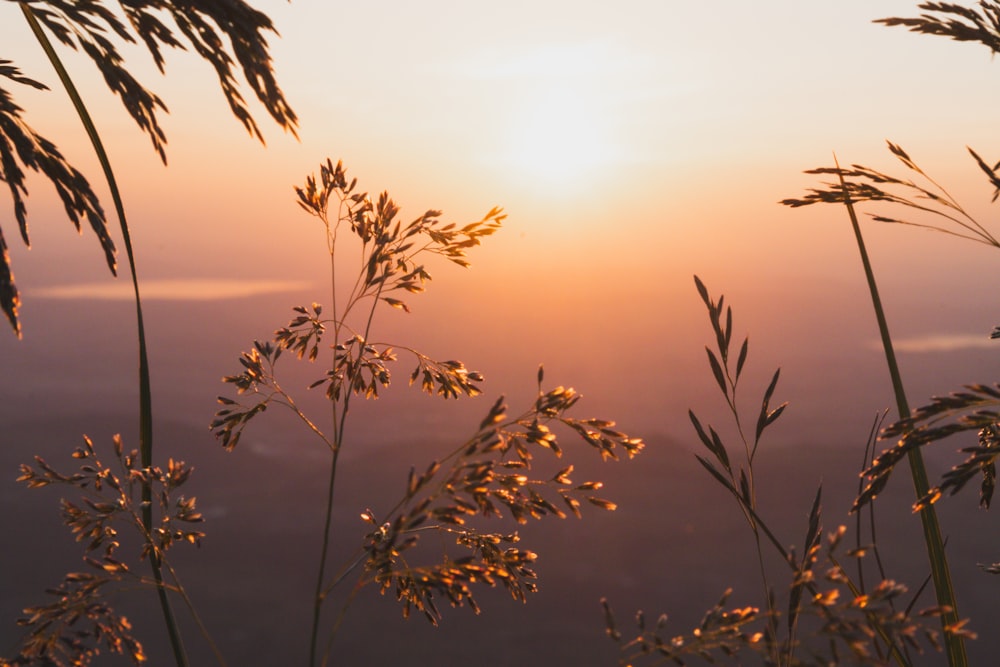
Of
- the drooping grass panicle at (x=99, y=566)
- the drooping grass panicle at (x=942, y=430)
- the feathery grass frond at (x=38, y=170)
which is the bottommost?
the drooping grass panicle at (x=99, y=566)

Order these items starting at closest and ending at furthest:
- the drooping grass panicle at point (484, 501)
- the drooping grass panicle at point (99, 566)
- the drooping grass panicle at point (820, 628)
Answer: the drooping grass panicle at point (820, 628), the drooping grass panicle at point (484, 501), the drooping grass panicle at point (99, 566)

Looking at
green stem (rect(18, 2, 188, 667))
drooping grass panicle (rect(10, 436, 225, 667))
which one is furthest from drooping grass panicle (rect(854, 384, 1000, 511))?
green stem (rect(18, 2, 188, 667))

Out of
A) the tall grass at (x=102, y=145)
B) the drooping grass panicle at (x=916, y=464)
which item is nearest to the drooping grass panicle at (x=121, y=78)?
the tall grass at (x=102, y=145)

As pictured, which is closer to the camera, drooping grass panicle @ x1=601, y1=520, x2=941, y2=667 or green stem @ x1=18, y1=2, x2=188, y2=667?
drooping grass panicle @ x1=601, y1=520, x2=941, y2=667

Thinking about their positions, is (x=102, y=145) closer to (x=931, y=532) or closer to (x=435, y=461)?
(x=435, y=461)

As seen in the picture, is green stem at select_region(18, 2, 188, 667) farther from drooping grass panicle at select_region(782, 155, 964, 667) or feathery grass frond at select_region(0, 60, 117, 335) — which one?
drooping grass panicle at select_region(782, 155, 964, 667)

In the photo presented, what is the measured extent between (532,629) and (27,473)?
71.3 ft

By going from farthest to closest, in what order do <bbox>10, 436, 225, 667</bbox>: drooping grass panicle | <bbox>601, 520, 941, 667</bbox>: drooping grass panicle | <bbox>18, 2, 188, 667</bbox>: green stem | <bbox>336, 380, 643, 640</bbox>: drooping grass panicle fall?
<bbox>18, 2, 188, 667</bbox>: green stem
<bbox>10, 436, 225, 667</bbox>: drooping grass panicle
<bbox>336, 380, 643, 640</bbox>: drooping grass panicle
<bbox>601, 520, 941, 667</bbox>: drooping grass panicle

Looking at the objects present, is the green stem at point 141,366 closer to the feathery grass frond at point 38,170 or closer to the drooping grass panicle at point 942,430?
the feathery grass frond at point 38,170

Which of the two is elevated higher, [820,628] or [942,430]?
[942,430]

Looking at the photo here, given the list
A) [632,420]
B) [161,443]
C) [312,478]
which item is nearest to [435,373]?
[312,478]

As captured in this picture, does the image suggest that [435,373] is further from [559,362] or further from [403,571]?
[559,362]

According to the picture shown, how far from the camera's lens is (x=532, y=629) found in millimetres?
22781

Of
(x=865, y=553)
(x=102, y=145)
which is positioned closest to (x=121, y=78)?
(x=102, y=145)
